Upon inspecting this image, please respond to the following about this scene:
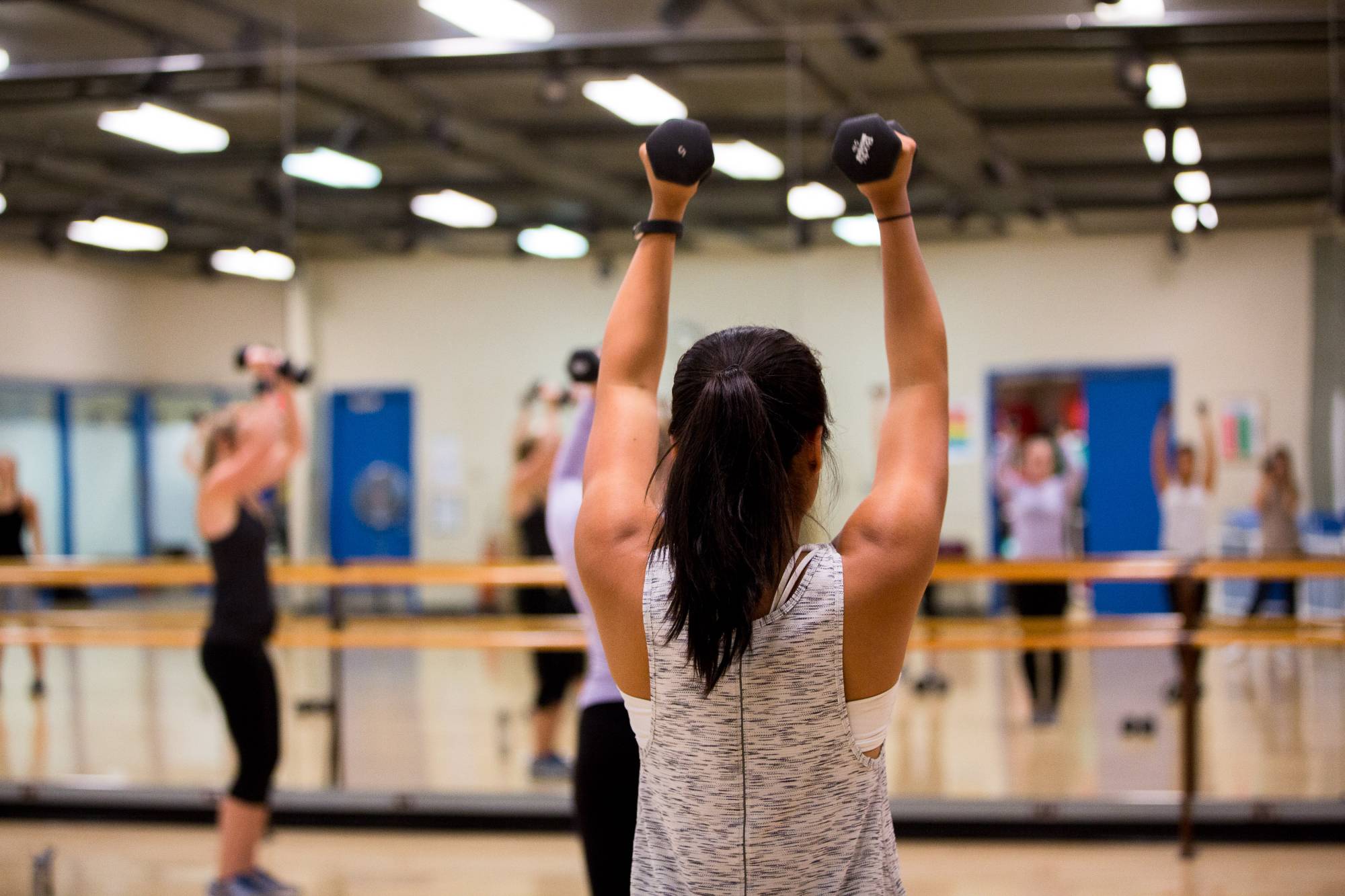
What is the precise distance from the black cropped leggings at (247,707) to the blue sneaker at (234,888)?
246 millimetres

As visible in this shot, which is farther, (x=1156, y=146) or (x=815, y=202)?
(x=815, y=202)

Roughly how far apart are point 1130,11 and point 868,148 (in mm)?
4423

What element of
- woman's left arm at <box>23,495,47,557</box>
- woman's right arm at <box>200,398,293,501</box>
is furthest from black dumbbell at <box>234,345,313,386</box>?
woman's left arm at <box>23,495,47,557</box>

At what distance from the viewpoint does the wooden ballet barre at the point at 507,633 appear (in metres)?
4.70

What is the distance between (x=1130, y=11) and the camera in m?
Answer: 4.93

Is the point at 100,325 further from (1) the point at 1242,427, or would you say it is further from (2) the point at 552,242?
(1) the point at 1242,427

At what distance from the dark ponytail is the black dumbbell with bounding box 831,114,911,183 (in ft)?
0.55

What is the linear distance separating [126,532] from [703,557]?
5.41m

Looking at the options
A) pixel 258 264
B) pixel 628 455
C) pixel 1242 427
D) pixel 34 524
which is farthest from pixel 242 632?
pixel 1242 427

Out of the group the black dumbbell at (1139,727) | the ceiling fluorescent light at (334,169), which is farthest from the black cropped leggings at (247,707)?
the black dumbbell at (1139,727)

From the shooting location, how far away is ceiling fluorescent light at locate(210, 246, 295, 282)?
18.5 ft

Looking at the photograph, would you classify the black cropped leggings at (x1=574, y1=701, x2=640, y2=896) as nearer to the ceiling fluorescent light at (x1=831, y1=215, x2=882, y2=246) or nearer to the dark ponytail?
the dark ponytail

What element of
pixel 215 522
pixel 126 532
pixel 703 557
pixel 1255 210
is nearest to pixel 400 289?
pixel 126 532

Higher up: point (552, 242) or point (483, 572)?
point (552, 242)
